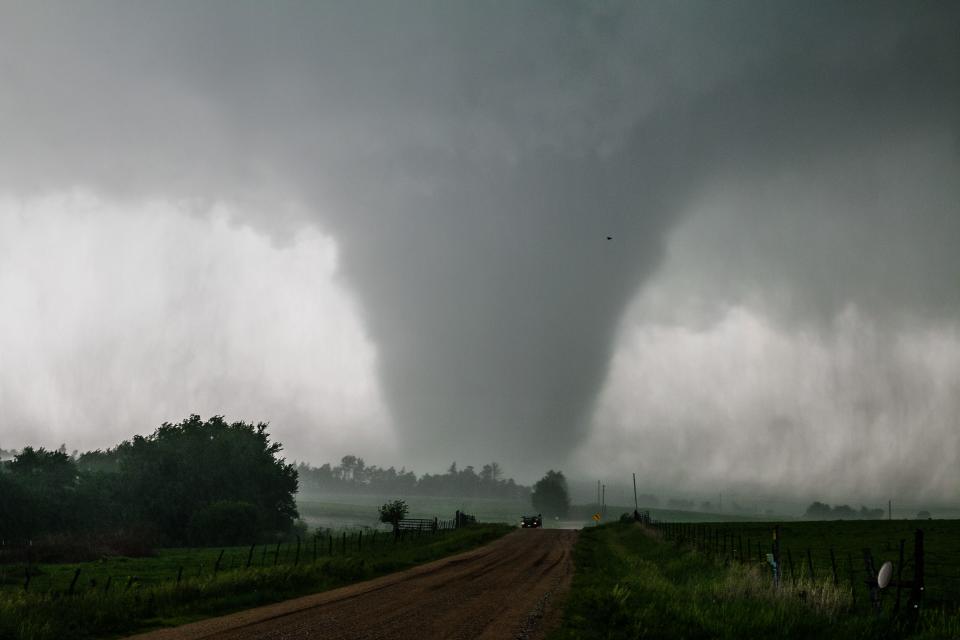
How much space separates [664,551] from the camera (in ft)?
141

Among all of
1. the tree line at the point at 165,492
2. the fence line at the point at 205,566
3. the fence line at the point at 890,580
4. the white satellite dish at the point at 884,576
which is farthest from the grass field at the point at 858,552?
the tree line at the point at 165,492

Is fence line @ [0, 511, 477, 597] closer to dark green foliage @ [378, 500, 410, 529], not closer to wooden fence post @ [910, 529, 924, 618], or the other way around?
dark green foliage @ [378, 500, 410, 529]

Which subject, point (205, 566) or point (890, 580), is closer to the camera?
point (890, 580)

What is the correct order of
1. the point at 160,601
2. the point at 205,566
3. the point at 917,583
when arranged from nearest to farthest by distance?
the point at 917,583 < the point at 160,601 < the point at 205,566

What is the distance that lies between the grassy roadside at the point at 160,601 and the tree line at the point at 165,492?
6186 cm

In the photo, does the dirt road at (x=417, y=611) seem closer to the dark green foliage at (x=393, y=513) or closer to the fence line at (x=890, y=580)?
the fence line at (x=890, y=580)

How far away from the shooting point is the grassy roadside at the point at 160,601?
54.8ft

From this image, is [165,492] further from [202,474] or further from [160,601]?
[160,601]

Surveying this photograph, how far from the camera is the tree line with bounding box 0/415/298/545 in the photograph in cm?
7662

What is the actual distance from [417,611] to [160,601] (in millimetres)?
9186

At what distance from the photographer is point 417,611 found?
20.7m

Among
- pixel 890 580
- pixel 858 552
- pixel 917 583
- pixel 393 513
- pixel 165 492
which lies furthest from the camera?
pixel 165 492

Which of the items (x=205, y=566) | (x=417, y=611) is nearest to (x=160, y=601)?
(x=417, y=611)

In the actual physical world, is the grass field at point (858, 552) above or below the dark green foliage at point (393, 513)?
below
